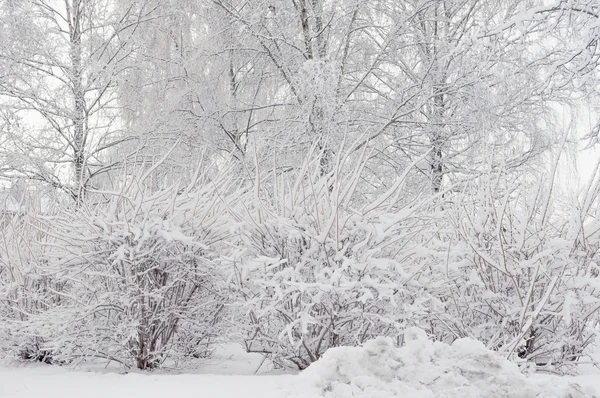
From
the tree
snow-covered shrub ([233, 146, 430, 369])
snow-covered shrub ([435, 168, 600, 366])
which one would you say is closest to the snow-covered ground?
snow-covered shrub ([233, 146, 430, 369])

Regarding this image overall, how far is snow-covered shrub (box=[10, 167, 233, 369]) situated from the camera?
497 cm

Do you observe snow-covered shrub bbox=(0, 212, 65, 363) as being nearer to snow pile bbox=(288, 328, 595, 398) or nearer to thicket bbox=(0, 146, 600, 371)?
thicket bbox=(0, 146, 600, 371)

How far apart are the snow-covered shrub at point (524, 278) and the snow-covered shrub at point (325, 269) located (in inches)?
17.4

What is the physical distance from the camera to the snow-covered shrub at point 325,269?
441 centimetres

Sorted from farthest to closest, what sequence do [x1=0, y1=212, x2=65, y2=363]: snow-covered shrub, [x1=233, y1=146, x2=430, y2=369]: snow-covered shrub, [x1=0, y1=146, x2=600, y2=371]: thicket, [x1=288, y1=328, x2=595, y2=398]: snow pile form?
[x1=0, y1=212, x2=65, y2=363]: snow-covered shrub
[x1=0, y1=146, x2=600, y2=371]: thicket
[x1=233, y1=146, x2=430, y2=369]: snow-covered shrub
[x1=288, y1=328, x2=595, y2=398]: snow pile

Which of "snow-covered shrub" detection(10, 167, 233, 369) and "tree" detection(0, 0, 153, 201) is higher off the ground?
"tree" detection(0, 0, 153, 201)

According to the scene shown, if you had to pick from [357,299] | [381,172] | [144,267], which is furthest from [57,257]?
[381,172]

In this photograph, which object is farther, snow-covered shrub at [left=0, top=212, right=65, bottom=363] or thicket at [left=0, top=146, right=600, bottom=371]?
snow-covered shrub at [left=0, top=212, right=65, bottom=363]

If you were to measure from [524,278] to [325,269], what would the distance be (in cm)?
164

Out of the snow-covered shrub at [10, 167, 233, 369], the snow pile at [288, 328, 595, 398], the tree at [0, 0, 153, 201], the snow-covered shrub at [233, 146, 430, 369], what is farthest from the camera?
the tree at [0, 0, 153, 201]

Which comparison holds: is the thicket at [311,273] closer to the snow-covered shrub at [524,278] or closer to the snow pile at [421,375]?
the snow-covered shrub at [524,278]

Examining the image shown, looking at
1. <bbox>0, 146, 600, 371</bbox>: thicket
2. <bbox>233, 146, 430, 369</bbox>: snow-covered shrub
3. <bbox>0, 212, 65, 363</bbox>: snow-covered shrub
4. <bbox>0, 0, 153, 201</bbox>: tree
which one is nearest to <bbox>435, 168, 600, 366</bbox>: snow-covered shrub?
<bbox>0, 146, 600, 371</bbox>: thicket

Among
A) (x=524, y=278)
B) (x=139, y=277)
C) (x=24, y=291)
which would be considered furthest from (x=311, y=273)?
(x=24, y=291)

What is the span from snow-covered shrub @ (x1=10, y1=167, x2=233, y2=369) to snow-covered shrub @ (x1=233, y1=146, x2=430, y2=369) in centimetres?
49
